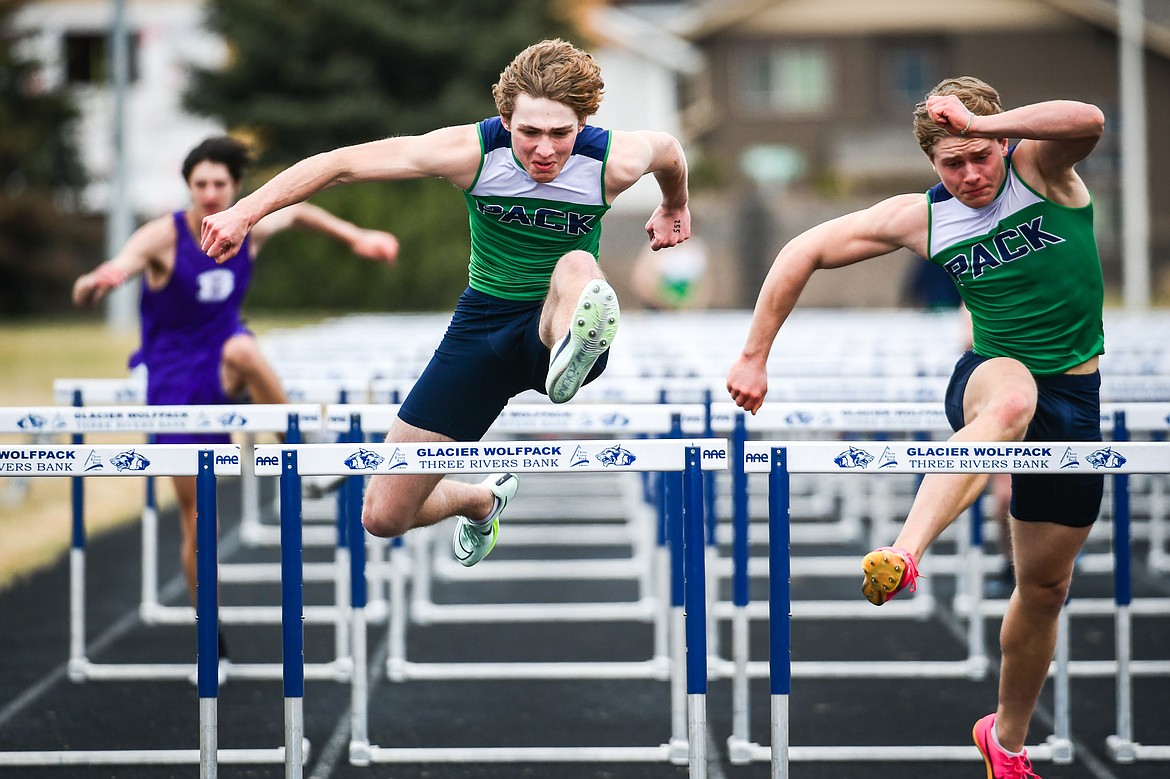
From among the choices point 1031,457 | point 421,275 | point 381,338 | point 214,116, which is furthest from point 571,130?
point 214,116

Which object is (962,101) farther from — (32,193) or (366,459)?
(32,193)

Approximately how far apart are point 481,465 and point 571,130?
104 cm

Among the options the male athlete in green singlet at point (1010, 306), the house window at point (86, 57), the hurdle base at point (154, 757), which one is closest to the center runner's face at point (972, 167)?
the male athlete in green singlet at point (1010, 306)

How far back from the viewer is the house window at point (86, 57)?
1783 inches

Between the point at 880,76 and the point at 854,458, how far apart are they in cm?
4024

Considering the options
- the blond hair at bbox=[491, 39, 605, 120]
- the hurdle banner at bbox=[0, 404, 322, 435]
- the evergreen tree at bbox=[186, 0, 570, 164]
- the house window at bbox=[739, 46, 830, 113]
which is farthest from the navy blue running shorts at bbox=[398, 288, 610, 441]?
the house window at bbox=[739, 46, 830, 113]

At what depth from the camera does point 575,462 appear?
4.17 meters

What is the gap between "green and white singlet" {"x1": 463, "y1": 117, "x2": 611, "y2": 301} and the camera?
449 centimetres

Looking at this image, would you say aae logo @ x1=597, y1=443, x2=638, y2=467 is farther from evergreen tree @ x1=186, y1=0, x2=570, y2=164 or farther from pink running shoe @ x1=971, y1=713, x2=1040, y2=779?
evergreen tree @ x1=186, y1=0, x2=570, y2=164

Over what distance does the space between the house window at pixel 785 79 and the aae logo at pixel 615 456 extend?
39.1 m

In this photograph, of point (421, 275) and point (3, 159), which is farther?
point (3, 159)

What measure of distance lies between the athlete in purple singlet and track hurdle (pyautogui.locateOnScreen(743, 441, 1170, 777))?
2.72m

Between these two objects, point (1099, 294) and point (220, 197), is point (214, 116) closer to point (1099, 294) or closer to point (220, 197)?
point (220, 197)

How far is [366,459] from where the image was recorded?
4168 millimetres
